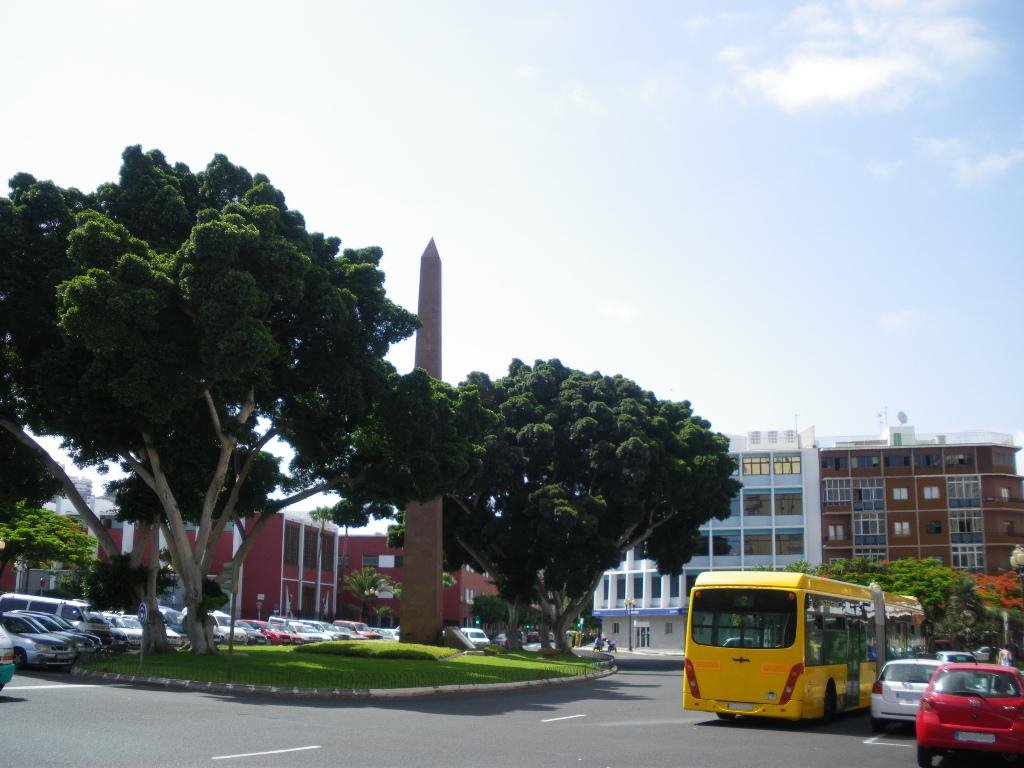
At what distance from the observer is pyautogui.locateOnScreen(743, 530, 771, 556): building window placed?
76.5 meters

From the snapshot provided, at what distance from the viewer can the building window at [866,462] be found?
76.2 m

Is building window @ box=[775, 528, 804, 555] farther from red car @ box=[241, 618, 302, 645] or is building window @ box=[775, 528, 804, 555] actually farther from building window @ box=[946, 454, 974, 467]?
red car @ box=[241, 618, 302, 645]

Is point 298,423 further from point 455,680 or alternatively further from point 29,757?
point 29,757

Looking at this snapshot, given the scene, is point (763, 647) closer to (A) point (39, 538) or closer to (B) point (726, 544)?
(A) point (39, 538)

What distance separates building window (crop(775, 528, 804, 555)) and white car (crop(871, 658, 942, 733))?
195ft

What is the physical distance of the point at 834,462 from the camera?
77125mm

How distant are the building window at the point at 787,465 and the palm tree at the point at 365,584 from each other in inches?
1274

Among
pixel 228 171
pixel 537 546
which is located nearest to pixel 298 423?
pixel 228 171

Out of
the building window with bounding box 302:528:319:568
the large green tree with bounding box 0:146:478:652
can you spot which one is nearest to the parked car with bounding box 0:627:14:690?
the large green tree with bounding box 0:146:478:652

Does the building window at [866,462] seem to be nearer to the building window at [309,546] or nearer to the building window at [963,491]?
the building window at [963,491]

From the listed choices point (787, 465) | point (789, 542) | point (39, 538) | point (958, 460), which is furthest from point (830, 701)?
point (958, 460)

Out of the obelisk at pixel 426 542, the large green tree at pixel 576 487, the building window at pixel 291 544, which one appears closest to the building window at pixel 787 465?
the large green tree at pixel 576 487

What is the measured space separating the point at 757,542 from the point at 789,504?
3.67m

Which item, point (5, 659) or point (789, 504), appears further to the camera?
point (789, 504)
